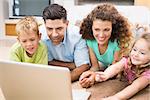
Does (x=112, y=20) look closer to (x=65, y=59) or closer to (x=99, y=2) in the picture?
(x=99, y=2)

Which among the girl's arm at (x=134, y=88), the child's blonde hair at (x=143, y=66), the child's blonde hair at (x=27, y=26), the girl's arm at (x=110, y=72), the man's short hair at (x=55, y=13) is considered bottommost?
the girl's arm at (x=134, y=88)

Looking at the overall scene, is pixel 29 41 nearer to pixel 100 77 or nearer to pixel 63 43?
pixel 63 43

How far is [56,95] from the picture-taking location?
0.75 m

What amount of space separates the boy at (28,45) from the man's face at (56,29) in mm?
42

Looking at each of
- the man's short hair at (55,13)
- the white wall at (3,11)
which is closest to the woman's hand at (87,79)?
the man's short hair at (55,13)

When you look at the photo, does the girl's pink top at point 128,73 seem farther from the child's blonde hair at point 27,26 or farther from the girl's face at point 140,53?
the child's blonde hair at point 27,26

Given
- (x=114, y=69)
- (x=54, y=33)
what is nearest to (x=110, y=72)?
(x=114, y=69)

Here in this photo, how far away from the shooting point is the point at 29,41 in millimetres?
947

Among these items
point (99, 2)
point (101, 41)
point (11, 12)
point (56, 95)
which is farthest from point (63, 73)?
point (11, 12)

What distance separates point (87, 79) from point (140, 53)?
23 cm

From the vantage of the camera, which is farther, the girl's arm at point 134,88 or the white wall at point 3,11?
the white wall at point 3,11

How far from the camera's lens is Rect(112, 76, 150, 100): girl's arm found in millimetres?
844

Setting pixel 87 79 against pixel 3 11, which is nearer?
pixel 87 79

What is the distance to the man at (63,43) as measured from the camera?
0.93 m
